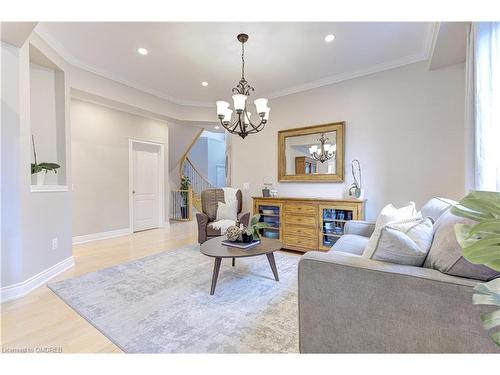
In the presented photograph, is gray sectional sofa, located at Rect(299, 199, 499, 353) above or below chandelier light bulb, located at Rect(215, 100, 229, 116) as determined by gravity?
below

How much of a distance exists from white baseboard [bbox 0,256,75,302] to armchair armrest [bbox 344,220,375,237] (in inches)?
140

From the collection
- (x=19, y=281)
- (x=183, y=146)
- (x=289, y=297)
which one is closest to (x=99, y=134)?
(x=183, y=146)

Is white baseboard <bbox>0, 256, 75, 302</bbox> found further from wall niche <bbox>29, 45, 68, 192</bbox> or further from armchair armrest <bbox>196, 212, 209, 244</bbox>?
armchair armrest <bbox>196, 212, 209, 244</bbox>

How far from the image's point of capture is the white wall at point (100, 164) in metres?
4.28

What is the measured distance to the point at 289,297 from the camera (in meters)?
2.20

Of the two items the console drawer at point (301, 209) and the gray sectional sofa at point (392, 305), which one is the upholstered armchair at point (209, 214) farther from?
the gray sectional sofa at point (392, 305)

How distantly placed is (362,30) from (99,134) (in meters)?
4.75

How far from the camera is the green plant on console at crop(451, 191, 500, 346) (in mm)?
702

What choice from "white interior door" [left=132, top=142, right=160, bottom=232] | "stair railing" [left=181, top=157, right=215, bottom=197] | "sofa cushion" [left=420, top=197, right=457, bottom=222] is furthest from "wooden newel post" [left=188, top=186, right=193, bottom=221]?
"sofa cushion" [left=420, top=197, right=457, bottom=222]

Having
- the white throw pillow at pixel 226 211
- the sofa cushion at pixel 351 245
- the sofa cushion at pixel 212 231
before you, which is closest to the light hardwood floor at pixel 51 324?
the sofa cushion at pixel 212 231

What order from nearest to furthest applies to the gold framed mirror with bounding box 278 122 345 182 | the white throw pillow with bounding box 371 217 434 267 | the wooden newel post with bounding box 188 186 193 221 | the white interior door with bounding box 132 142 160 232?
the white throw pillow with bounding box 371 217 434 267, the gold framed mirror with bounding box 278 122 345 182, the white interior door with bounding box 132 142 160 232, the wooden newel post with bounding box 188 186 193 221

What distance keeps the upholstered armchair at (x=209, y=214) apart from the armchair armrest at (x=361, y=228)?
165 cm

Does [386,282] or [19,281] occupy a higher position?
[386,282]
